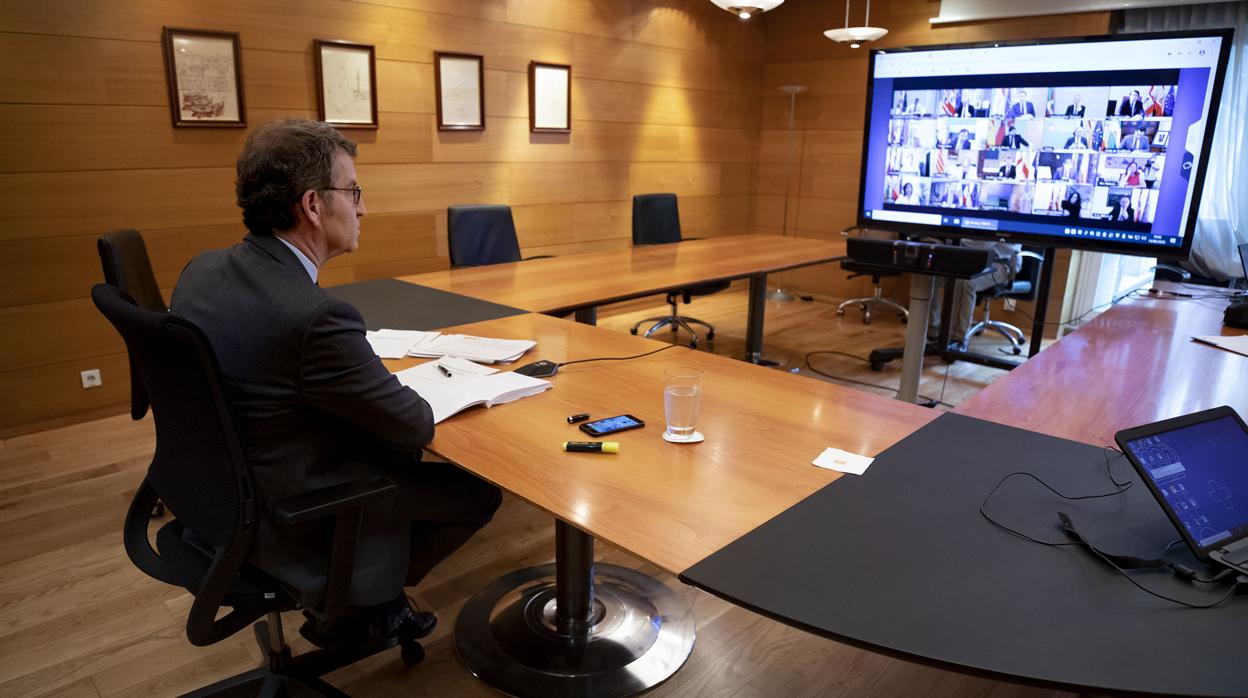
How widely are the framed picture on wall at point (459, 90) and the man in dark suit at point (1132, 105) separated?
375 cm

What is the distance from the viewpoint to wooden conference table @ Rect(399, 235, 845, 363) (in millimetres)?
3311

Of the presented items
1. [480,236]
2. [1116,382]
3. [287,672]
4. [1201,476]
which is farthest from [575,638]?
[480,236]

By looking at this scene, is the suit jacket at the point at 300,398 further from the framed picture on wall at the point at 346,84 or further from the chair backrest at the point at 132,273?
the framed picture on wall at the point at 346,84

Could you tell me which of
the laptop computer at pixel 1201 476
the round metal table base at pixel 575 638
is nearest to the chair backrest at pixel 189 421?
the round metal table base at pixel 575 638

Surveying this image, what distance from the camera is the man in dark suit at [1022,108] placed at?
329 cm

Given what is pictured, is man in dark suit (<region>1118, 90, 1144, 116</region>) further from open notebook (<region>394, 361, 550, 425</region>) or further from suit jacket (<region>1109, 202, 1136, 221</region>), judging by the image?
open notebook (<region>394, 361, 550, 425</region>)

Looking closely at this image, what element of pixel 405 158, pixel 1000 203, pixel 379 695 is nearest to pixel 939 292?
pixel 1000 203

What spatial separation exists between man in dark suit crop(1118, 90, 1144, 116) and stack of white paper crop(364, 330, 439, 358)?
2.81 metres

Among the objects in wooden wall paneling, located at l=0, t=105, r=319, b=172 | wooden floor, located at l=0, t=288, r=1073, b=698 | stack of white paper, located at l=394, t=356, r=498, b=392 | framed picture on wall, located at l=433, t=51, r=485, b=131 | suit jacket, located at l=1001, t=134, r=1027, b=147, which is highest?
framed picture on wall, located at l=433, t=51, r=485, b=131

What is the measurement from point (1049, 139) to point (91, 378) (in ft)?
15.4

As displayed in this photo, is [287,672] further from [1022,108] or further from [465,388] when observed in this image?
[1022,108]

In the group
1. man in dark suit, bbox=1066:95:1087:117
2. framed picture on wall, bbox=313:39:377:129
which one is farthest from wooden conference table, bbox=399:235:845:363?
man in dark suit, bbox=1066:95:1087:117

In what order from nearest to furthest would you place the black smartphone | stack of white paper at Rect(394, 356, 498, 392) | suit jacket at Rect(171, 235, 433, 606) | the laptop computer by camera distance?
the laptop computer
suit jacket at Rect(171, 235, 433, 606)
the black smartphone
stack of white paper at Rect(394, 356, 498, 392)

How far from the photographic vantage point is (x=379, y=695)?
6.75 ft
